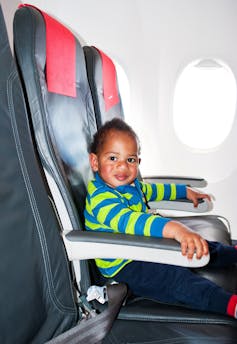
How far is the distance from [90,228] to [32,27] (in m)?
0.65

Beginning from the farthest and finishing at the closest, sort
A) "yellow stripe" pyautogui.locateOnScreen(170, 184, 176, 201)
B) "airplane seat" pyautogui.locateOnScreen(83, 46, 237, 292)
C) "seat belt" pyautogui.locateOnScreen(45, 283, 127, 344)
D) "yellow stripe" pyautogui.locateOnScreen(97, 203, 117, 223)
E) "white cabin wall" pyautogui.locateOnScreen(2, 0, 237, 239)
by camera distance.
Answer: "white cabin wall" pyautogui.locateOnScreen(2, 0, 237, 239) → "yellow stripe" pyautogui.locateOnScreen(170, 184, 176, 201) → "airplane seat" pyautogui.locateOnScreen(83, 46, 237, 292) → "yellow stripe" pyautogui.locateOnScreen(97, 203, 117, 223) → "seat belt" pyautogui.locateOnScreen(45, 283, 127, 344)

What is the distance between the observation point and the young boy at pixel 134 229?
40.3 inches

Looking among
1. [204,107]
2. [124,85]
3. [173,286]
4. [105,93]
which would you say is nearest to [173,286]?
[173,286]

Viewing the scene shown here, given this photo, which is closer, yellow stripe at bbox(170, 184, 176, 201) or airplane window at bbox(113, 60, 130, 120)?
yellow stripe at bbox(170, 184, 176, 201)

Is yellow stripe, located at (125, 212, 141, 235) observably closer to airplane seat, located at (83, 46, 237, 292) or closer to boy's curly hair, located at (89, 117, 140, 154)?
boy's curly hair, located at (89, 117, 140, 154)

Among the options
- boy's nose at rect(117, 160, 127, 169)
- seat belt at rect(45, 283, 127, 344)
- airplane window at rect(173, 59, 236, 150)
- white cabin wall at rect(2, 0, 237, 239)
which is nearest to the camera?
seat belt at rect(45, 283, 127, 344)

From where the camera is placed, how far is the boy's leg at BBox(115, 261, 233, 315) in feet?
3.43

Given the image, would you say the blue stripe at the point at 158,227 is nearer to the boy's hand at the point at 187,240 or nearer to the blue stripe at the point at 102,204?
the boy's hand at the point at 187,240

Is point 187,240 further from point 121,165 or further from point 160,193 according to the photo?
point 160,193

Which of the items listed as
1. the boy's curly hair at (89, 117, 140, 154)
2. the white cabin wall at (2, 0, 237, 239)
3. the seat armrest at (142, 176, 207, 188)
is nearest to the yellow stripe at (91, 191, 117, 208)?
the boy's curly hair at (89, 117, 140, 154)

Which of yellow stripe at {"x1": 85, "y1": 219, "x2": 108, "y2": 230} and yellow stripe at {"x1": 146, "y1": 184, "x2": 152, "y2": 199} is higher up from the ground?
yellow stripe at {"x1": 85, "y1": 219, "x2": 108, "y2": 230}

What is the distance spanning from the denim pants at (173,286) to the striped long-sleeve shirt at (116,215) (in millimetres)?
53

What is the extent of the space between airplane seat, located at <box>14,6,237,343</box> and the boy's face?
146 millimetres

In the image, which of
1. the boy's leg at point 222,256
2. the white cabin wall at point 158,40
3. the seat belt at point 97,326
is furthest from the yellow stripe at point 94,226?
the white cabin wall at point 158,40
